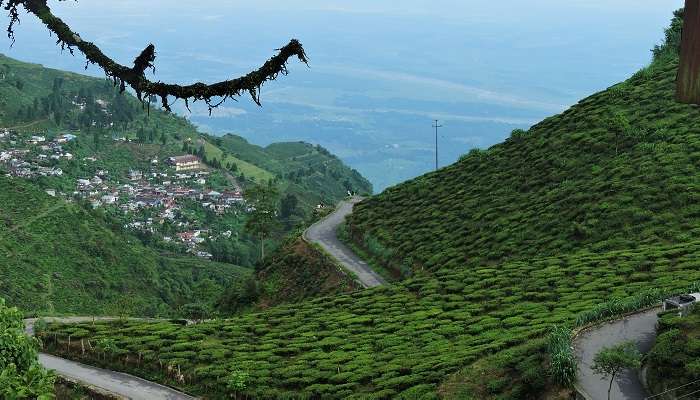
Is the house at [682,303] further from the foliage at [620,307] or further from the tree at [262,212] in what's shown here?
the tree at [262,212]

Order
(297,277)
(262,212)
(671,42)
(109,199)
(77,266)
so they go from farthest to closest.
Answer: (109,199)
(77,266)
(671,42)
(262,212)
(297,277)

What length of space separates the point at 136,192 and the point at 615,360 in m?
168

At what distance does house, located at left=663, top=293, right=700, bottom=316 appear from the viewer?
1136 inches

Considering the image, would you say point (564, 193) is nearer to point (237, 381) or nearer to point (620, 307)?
point (620, 307)

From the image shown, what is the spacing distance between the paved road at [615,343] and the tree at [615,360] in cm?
37

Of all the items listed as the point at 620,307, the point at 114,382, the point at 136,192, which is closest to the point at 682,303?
the point at 620,307

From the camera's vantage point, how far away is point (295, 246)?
73.6 metres

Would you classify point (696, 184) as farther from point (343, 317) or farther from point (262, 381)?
point (262, 381)

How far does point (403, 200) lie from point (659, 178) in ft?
88.8

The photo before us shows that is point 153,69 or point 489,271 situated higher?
point 153,69

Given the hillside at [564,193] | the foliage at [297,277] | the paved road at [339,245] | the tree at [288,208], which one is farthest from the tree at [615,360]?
the tree at [288,208]

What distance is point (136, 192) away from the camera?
183 meters

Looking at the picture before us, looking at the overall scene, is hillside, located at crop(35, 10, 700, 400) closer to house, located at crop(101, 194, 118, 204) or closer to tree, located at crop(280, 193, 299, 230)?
tree, located at crop(280, 193, 299, 230)

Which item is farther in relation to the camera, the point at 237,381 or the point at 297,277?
the point at 297,277
